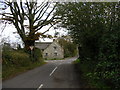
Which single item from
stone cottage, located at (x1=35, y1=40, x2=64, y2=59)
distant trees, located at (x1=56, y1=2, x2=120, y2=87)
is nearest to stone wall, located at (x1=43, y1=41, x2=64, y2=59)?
stone cottage, located at (x1=35, y1=40, x2=64, y2=59)

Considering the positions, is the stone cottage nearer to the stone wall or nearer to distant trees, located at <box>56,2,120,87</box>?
the stone wall

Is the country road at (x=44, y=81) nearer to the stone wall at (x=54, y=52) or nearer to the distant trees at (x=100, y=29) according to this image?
the distant trees at (x=100, y=29)

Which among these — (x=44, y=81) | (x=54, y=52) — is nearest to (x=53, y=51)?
(x=54, y=52)

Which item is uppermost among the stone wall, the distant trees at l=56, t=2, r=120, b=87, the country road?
the distant trees at l=56, t=2, r=120, b=87

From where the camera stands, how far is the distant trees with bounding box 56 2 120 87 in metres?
10.7

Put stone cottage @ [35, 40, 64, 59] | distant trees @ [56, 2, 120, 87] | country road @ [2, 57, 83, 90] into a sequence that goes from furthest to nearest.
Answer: stone cottage @ [35, 40, 64, 59], country road @ [2, 57, 83, 90], distant trees @ [56, 2, 120, 87]

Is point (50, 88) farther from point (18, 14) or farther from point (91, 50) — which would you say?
point (18, 14)

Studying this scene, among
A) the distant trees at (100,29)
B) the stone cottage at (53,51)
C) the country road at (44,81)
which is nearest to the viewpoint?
the distant trees at (100,29)

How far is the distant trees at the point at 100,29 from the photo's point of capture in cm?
1070

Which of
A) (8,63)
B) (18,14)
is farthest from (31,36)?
(8,63)

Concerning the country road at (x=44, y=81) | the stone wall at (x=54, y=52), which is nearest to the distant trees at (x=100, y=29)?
the country road at (x=44, y=81)

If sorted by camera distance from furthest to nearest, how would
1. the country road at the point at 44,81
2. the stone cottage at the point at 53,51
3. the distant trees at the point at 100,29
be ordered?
the stone cottage at the point at 53,51 → the country road at the point at 44,81 → the distant trees at the point at 100,29

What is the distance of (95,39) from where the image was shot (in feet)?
52.7

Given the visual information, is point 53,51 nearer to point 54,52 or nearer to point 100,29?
point 54,52
